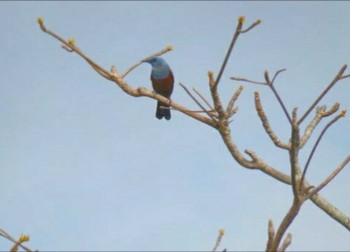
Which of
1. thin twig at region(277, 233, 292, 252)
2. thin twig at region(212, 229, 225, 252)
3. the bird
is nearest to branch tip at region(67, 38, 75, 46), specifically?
thin twig at region(212, 229, 225, 252)

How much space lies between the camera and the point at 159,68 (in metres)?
9.09

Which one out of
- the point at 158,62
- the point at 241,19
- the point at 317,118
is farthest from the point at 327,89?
the point at 158,62

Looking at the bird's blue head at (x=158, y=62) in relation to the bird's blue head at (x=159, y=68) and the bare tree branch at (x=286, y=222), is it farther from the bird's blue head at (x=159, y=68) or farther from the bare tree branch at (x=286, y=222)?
the bare tree branch at (x=286, y=222)

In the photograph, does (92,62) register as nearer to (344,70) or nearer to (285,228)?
(344,70)

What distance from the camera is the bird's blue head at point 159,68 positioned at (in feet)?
29.6

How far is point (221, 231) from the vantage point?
248cm

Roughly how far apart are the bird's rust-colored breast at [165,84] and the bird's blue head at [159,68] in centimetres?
8

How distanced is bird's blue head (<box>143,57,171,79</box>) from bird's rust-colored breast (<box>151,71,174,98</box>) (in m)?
0.08

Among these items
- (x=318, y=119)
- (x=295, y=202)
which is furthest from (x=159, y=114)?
(x=295, y=202)

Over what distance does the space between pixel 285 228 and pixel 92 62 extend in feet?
8.91

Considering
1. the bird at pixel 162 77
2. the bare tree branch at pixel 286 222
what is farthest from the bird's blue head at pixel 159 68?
the bare tree branch at pixel 286 222

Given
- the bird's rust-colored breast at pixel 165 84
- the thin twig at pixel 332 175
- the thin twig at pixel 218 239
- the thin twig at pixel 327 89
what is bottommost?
the thin twig at pixel 218 239

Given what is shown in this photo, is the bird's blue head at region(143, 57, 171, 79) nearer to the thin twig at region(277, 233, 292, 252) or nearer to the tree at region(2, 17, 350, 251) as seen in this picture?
the tree at region(2, 17, 350, 251)

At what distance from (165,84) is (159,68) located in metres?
0.34
